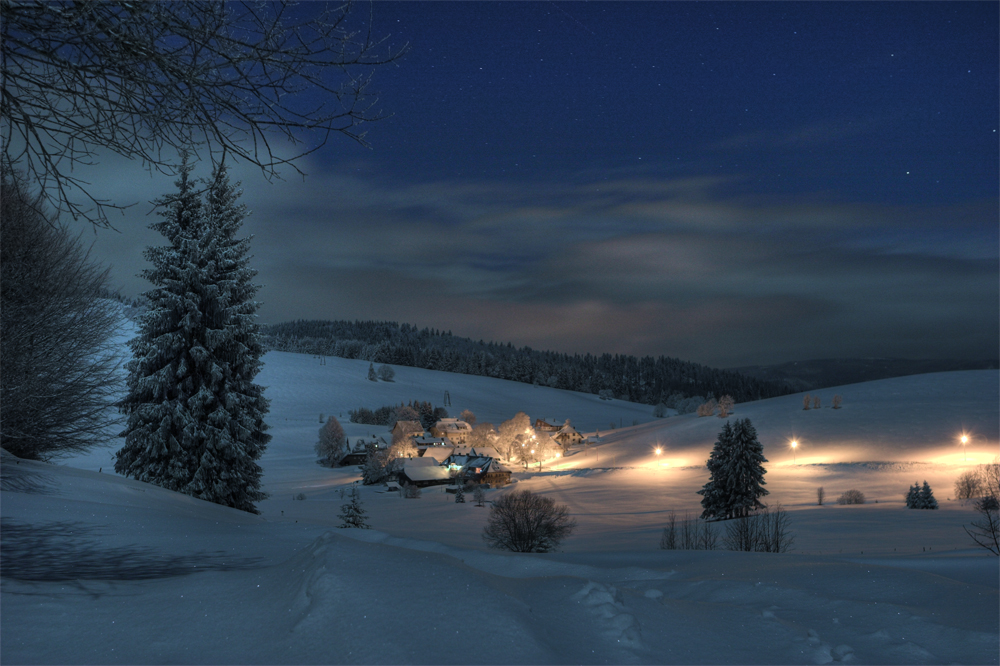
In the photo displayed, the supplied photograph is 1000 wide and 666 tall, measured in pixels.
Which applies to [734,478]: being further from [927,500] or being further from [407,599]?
[407,599]

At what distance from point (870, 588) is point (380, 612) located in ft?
15.8

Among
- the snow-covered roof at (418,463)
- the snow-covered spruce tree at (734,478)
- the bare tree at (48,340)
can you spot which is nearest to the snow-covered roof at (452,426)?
the snow-covered roof at (418,463)

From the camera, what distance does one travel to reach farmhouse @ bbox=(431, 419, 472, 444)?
81.4 meters

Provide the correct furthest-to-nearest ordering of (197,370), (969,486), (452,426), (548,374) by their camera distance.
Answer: (548,374), (452,426), (969,486), (197,370)

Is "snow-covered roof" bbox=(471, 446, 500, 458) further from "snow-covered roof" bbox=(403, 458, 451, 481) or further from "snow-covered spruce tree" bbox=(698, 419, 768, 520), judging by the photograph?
"snow-covered spruce tree" bbox=(698, 419, 768, 520)

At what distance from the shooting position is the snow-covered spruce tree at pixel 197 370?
17.2 metres

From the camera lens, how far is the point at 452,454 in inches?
2763

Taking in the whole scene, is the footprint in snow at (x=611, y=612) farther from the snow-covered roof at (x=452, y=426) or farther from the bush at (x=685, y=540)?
the snow-covered roof at (x=452, y=426)

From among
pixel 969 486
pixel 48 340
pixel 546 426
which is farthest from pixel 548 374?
pixel 48 340

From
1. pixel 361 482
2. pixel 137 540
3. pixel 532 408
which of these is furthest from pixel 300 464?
pixel 137 540

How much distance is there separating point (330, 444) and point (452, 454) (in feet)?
48.6

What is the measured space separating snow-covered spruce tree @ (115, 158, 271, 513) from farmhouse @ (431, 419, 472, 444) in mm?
63378

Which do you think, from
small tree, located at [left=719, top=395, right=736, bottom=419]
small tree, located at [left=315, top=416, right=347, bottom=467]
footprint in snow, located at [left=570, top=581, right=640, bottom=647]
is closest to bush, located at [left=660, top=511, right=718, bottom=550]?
footprint in snow, located at [left=570, top=581, right=640, bottom=647]

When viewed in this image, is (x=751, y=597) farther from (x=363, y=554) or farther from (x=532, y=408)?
(x=532, y=408)
